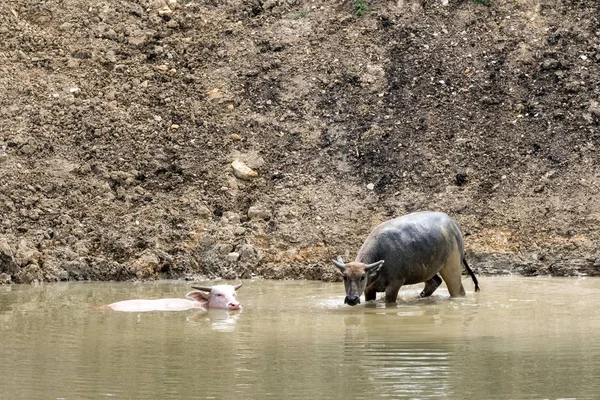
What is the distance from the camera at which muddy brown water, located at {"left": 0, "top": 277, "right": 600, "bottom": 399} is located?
9898 mm

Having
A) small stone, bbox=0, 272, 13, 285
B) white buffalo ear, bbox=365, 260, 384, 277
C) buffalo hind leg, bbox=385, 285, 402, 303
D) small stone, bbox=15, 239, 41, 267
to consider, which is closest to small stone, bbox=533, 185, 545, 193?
buffalo hind leg, bbox=385, 285, 402, 303

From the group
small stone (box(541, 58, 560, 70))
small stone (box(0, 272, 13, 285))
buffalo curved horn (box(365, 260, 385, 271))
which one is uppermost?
small stone (box(541, 58, 560, 70))

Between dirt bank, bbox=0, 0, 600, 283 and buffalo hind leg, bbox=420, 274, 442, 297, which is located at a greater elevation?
dirt bank, bbox=0, 0, 600, 283

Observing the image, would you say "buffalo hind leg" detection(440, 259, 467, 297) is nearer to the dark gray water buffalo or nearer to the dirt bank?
the dark gray water buffalo

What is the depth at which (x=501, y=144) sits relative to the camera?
2208 centimetres

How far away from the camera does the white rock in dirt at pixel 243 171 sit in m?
21.6

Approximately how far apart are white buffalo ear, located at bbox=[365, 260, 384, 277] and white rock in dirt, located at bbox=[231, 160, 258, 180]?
6320mm

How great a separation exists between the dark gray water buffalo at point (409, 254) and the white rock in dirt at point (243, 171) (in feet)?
18.5

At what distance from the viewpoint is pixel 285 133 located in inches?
899

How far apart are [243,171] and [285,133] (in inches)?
63.1

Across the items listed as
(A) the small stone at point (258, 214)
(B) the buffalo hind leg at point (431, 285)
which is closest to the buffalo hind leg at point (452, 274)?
(B) the buffalo hind leg at point (431, 285)

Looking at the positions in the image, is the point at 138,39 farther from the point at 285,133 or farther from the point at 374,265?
the point at 374,265

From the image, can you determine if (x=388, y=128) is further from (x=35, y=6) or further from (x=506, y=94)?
(x=35, y=6)

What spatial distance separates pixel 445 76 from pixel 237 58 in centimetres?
453
